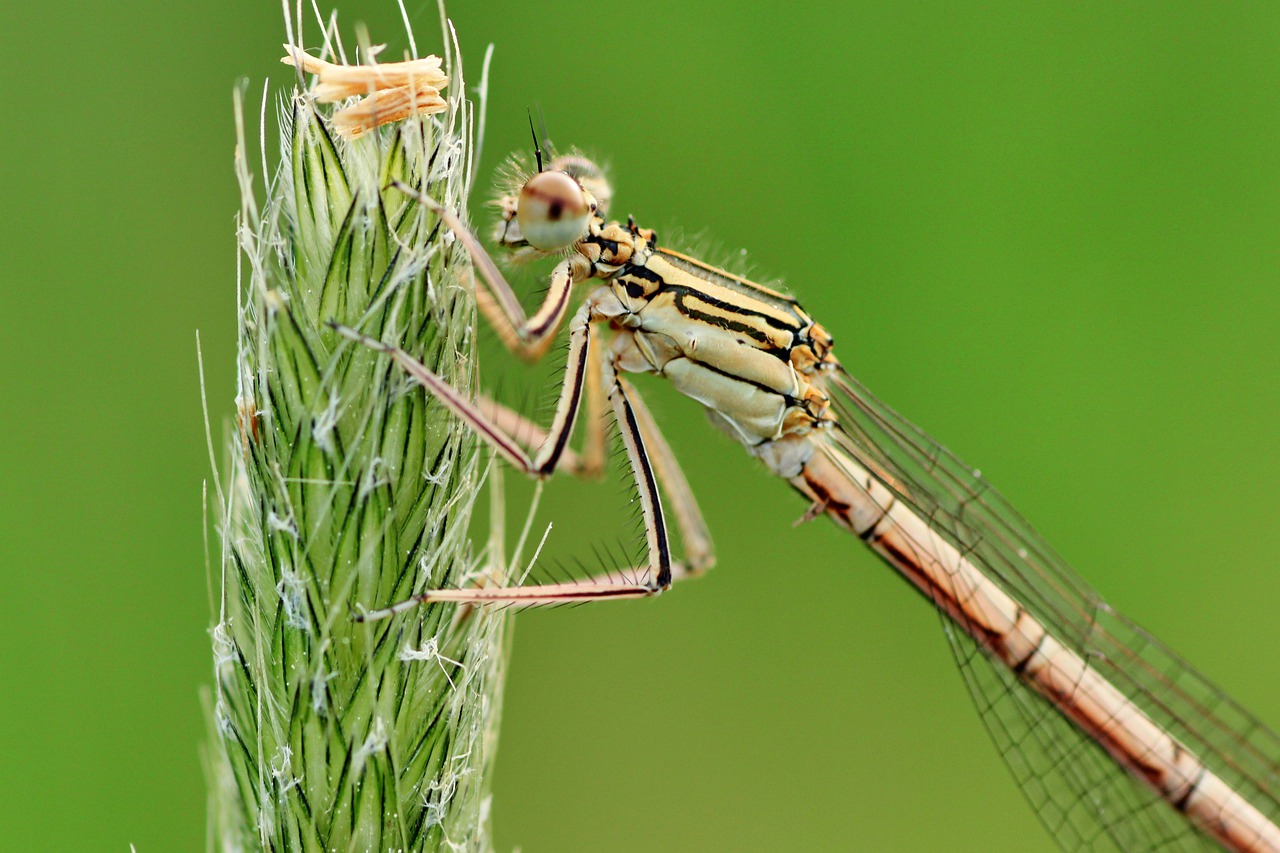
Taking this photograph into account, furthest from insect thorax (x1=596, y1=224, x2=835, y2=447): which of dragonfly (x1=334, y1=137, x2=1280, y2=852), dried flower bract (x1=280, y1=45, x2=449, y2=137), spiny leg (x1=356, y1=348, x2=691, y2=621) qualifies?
dried flower bract (x1=280, y1=45, x2=449, y2=137)

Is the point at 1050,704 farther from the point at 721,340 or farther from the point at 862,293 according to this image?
the point at 862,293

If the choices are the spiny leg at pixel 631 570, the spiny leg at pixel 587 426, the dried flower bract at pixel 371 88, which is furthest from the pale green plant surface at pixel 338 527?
the spiny leg at pixel 587 426

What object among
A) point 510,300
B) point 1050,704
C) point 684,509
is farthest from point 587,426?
point 1050,704

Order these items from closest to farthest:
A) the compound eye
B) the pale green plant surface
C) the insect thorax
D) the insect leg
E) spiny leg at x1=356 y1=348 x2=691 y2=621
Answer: the pale green plant surface < the insect leg < spiny leg at x1=356 y1=348 x2=691 y2=621 < the compound eye < the insect thorax

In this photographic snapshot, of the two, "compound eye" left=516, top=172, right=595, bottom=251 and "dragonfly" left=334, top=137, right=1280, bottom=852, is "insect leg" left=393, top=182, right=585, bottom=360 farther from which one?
"dragonfly" left=334, top=137, right=1280, bottom=852

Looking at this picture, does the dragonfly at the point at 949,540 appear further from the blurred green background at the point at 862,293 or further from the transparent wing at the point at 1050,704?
the blurred green background at the point at 862,293

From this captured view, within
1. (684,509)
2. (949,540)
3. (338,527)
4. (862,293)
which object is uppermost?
(862,293)
